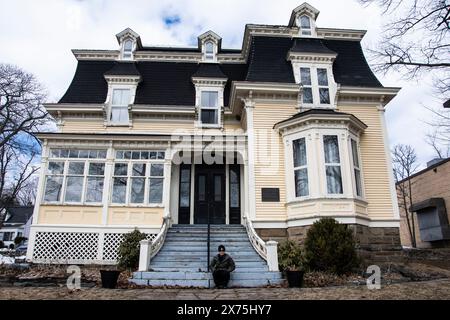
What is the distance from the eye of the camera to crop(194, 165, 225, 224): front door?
45.4ft

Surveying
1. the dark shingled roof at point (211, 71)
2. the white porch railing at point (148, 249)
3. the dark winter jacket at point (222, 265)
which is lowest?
the dark winter jacket at point (222, 265)

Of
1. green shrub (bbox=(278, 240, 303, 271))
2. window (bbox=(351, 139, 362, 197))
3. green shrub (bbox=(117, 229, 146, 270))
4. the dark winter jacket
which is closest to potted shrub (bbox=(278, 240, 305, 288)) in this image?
green shrub (bbox=(278, 240, 303, 271))

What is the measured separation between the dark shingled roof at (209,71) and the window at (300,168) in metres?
5.31

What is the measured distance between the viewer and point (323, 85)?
14031mm

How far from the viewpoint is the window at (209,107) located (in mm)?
15070

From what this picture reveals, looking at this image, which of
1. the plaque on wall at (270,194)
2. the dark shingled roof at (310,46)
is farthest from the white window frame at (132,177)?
the dark shingled roof at (310,46)

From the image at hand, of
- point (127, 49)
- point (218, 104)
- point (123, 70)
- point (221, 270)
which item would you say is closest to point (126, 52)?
point (127, 49)

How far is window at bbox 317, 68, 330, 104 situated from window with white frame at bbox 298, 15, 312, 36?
2.36 metres

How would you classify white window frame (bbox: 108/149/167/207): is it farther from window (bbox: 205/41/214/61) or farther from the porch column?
window (bbox: 205/41/214/61)

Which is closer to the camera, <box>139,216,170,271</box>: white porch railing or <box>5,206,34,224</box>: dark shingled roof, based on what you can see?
<box>139,216,170,271</box>: white porch railing

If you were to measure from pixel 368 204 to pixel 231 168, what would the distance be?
18.0 feet

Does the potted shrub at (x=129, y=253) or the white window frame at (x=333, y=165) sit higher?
the white window frame at (x=333, y=165)

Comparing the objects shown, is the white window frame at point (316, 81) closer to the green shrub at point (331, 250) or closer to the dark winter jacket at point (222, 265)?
the green shrub at point (331, 250)
